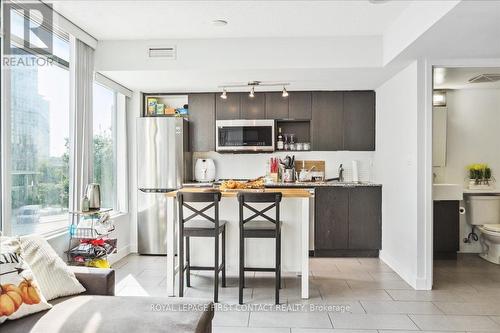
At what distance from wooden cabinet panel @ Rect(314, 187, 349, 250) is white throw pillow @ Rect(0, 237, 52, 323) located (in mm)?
3734

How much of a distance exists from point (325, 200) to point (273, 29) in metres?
2.43

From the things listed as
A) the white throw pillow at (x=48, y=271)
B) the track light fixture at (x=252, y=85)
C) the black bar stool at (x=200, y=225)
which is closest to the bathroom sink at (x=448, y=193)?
the track light fixture at (x=252, y=85)

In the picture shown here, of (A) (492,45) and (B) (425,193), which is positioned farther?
(B) (425,193)

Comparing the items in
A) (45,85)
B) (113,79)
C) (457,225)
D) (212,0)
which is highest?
(212,0)

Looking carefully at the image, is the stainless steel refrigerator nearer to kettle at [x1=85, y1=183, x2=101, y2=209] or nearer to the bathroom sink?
kettle at [x1=85, y1=183, x2=101, y2=209]

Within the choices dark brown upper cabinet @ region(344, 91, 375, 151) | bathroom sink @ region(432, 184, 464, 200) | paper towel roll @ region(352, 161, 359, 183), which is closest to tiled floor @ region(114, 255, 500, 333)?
bathroom sink @ region(432, 184, 464, 200)

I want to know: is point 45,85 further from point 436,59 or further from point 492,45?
point 492,45

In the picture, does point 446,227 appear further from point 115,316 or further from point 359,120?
point 115,316

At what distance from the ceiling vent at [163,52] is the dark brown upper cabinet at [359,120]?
103 inches

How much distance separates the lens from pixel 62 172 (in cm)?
368

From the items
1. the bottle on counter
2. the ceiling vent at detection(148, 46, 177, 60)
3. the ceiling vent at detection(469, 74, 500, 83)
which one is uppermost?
the ceiling vent at detection(148, 46, 177, 60)

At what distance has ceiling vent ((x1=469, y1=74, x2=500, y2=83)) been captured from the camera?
176 inches

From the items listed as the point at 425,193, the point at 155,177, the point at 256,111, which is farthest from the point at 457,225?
the point at 155,177

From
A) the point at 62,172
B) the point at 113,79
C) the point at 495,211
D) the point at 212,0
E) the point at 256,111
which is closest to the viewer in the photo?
the point at 212,0
